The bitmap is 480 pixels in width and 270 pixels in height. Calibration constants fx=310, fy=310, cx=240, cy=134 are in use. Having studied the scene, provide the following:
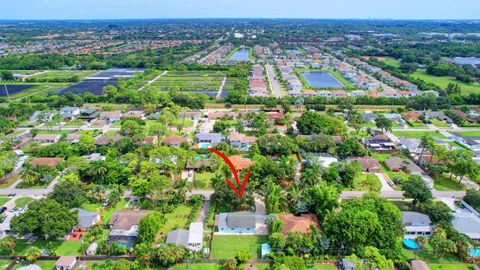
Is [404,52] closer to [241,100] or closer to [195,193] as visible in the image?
[241,100]

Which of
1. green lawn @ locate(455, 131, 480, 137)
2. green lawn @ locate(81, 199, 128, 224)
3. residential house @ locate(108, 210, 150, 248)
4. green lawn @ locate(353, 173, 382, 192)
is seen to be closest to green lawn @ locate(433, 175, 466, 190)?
green lawn @ locate(353, 173, 382, 192)

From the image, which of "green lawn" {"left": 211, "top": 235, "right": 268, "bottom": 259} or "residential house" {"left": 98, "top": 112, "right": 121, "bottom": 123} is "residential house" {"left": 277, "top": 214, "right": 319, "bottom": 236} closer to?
"green lawn" {"left": 211, "top": 235, "right": 268, "bottom": 259}

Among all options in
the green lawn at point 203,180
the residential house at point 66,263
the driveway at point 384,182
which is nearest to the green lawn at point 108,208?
the residential house at point 66,263

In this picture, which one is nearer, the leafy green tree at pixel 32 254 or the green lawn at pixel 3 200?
the leafy green tree at pixel 32 254

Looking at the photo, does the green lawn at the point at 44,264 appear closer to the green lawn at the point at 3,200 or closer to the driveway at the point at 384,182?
the green lawn at the point at 3,200

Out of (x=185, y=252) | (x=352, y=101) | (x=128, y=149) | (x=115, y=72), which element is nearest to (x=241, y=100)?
(x=352, y=101)
